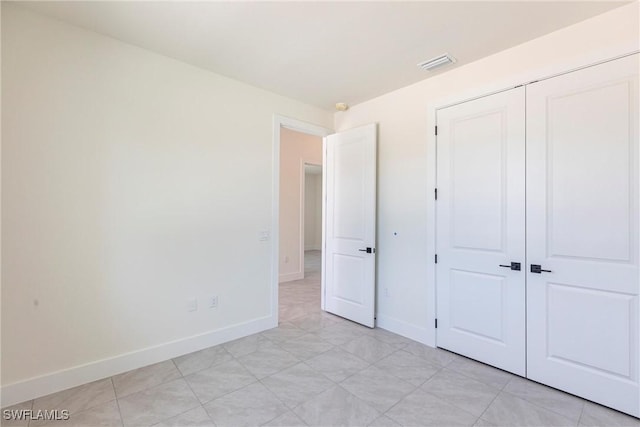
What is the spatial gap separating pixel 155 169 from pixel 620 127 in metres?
3.53

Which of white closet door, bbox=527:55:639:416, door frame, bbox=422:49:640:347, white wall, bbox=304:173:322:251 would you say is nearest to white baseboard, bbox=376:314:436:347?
door frame, bbox=422:49:640:347

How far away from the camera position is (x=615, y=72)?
1975 millimetres

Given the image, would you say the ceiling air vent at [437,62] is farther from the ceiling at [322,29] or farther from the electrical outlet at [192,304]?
the electrical outlet at [192,304]

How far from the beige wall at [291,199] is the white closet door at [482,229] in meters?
3.34

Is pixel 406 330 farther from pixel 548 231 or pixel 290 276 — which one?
pixel 290 276

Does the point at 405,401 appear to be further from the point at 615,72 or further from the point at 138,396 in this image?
the point at 615,72

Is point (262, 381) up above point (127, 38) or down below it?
below

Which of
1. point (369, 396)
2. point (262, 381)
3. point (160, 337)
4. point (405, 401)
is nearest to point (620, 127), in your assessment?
point (405, 401)

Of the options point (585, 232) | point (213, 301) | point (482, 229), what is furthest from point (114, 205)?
point (585, 232)

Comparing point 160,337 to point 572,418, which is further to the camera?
point 160,337

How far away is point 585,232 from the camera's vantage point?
81.9 inches

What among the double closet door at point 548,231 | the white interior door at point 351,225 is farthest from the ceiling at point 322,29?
the white interior door at point 351,225

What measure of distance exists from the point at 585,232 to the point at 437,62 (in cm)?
180

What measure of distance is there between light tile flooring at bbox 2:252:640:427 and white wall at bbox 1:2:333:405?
→ 303 mm
